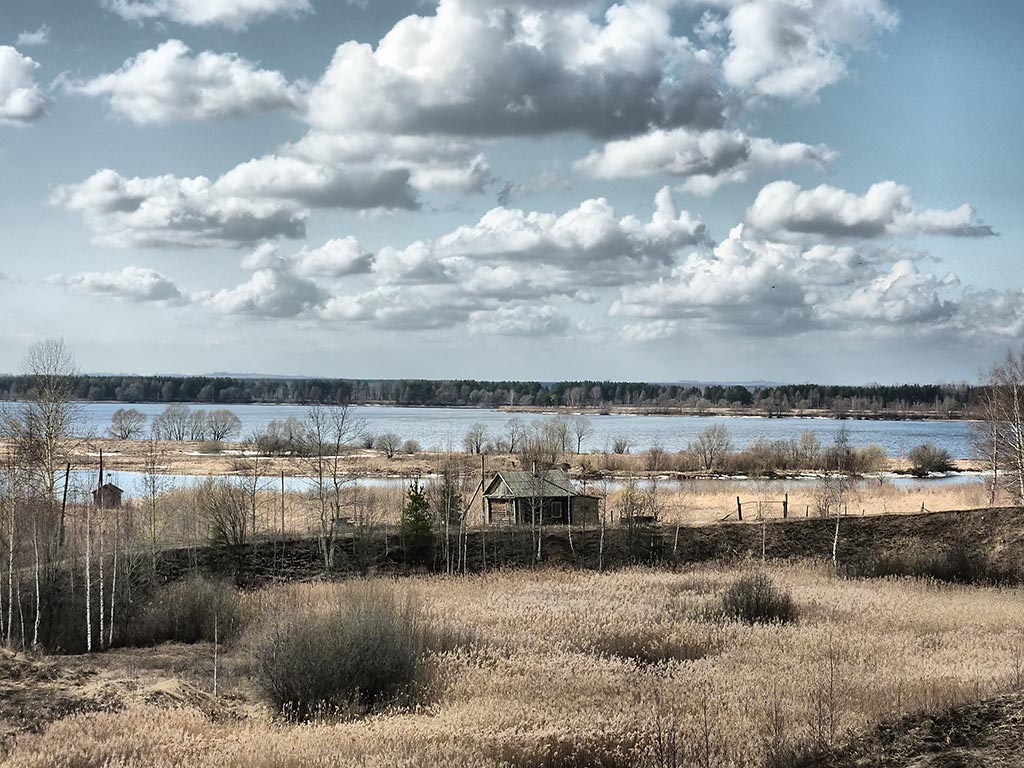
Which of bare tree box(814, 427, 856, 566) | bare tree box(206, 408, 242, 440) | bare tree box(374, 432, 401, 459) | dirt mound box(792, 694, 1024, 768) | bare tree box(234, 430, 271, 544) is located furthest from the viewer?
bare tree box(206, 408, 242, 440)

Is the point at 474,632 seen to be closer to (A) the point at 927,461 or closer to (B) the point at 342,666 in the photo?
(B) the point at 342,666

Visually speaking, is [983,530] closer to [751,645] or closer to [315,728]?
[751,645]

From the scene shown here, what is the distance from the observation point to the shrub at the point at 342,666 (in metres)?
14.6

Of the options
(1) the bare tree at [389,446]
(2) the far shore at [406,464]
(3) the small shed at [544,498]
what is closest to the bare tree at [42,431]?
(3) the small shed at [544,498]

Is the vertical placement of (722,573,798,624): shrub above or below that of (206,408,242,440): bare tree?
below

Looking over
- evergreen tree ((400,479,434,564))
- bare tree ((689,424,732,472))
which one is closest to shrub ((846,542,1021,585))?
evergreen tree ((400,479,434,564))

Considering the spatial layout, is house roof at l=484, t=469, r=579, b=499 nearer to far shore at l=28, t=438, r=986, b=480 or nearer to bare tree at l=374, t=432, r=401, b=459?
far shore at l=28, t=438, r=986, b=480

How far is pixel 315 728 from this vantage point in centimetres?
1293

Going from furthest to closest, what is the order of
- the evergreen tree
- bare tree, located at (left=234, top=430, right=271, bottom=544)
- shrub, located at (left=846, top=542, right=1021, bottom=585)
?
bare tree, located at (left=234, top=430, right=271, bottom=544) → the evergreen tree → shrub, located at (left=846, top=542, right=1021, bottom=585)

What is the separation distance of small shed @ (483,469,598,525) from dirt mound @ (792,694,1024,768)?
31.4m

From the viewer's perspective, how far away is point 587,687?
15.2 meters

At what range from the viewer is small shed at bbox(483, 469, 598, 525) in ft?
143

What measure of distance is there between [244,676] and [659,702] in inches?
351

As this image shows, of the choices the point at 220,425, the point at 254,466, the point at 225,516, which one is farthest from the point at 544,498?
the point at 220,425
